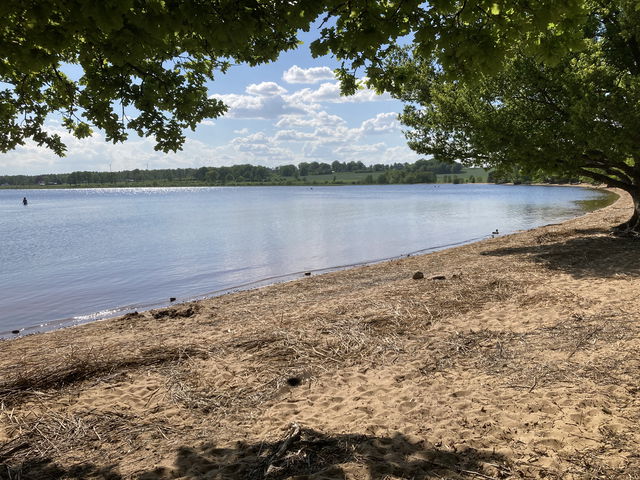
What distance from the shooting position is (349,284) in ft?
49.0

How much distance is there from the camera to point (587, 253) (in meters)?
14.8

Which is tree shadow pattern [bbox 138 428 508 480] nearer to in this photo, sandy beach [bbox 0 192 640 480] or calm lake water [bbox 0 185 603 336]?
sandy beach [bbox 0 192 640 480]

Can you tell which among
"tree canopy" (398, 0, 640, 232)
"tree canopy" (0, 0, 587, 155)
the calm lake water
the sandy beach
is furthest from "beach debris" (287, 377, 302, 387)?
"tree canopy" (398, 0, 640, 232)

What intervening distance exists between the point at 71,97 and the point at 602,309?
36.7 feet

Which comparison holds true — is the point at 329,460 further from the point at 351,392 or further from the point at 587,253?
the point at 587,253

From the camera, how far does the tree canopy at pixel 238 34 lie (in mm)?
4332

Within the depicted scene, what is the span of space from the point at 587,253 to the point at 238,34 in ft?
48.7

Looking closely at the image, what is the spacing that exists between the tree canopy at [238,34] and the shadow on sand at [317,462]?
14.3 ft

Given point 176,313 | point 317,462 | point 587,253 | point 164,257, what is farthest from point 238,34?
point 164,257

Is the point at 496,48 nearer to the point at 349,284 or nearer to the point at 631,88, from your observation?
the point at 349,284

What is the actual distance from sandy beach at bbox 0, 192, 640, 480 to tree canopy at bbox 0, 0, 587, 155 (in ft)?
13.6

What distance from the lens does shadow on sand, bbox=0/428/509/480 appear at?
12.6 ft

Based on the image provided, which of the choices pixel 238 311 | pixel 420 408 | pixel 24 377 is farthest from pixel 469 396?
pixel 238 311

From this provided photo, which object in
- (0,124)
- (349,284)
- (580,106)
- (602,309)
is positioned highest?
(580,106)
